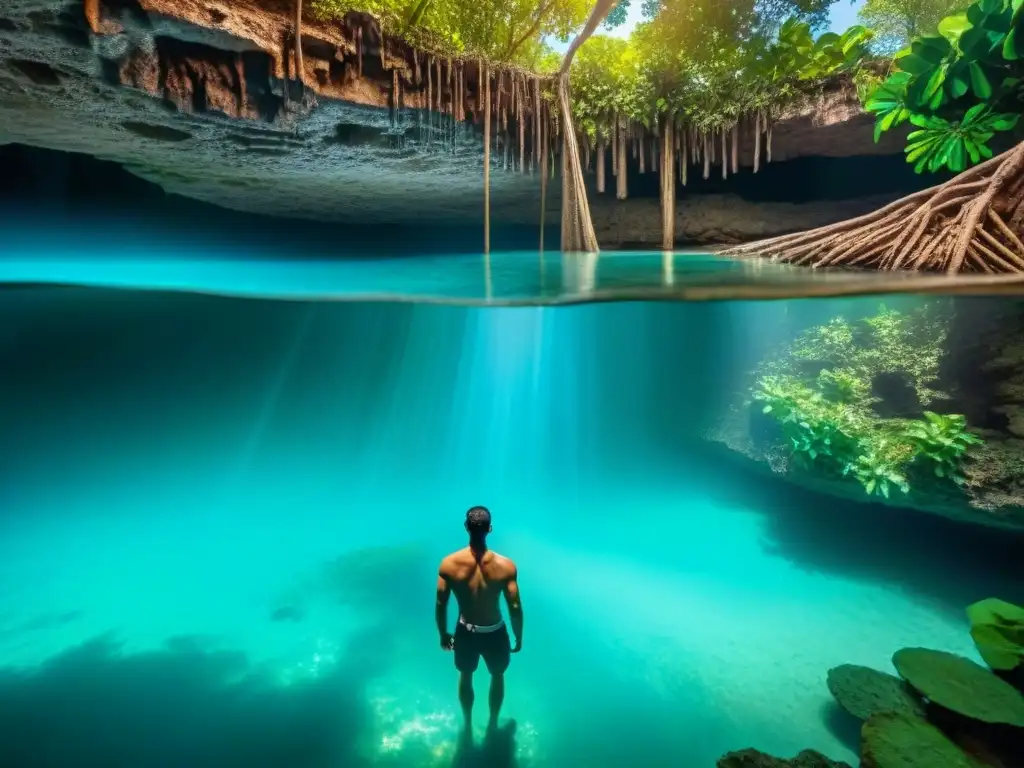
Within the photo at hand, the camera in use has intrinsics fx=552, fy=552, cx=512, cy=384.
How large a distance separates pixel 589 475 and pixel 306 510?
7739 mm

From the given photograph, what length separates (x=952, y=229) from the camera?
6258 millimetres

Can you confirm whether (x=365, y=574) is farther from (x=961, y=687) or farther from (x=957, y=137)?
(x=957, y=137)

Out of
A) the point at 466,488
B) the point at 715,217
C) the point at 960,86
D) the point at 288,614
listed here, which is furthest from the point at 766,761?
the point at 466,488

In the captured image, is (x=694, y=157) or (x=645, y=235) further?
(x=645, y=235)

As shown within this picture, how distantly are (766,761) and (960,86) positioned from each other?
824 centimetres

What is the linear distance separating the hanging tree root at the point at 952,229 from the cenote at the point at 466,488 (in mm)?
66

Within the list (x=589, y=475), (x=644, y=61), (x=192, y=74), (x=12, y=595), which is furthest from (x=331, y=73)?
(x=589, y=475)

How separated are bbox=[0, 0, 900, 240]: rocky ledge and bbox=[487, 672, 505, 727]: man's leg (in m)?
6.42

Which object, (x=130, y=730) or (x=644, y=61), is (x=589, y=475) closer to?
(x=644, y=61)

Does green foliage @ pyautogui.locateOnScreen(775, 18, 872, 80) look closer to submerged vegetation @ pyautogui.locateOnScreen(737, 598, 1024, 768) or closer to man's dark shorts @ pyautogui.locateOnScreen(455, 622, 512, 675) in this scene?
submerged vegetation @ pyautogui.locateOnScreen(737, 598, 1024, 768)

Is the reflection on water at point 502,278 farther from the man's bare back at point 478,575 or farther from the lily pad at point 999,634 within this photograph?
the lily pad at point 999,634

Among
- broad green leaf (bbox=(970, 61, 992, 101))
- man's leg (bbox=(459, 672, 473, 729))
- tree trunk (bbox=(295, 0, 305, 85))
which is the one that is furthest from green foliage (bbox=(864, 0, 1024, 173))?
man's leg (bbox=(459, 672, 473, 729))

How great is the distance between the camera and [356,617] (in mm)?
8141

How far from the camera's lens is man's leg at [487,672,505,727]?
5648 millimetres
